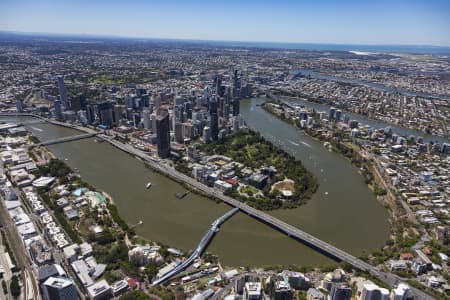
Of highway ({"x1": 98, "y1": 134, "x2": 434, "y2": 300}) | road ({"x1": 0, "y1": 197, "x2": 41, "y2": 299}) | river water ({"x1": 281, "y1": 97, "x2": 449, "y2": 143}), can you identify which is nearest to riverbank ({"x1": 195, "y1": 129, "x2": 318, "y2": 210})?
highway ({"x1": 98, "y1": 134, "x2": 434, "y2": 300})

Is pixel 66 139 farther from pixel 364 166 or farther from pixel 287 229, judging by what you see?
pixel 364 166

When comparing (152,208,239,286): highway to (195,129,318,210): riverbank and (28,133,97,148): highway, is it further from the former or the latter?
A: (28,133,97,148): highway

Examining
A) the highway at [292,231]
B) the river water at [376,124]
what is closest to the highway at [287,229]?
the highway at [292,231]

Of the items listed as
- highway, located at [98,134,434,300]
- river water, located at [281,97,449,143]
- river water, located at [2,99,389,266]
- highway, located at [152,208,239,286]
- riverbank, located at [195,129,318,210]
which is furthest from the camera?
river water, located at [281,97,449,143]

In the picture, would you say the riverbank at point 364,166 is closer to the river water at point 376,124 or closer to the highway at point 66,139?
the river water at point 376,124

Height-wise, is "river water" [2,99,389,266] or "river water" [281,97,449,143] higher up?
"river water" [281,97,449,143]

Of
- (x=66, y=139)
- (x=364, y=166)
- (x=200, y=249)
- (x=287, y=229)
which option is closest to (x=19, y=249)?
(x=200, y=249)
